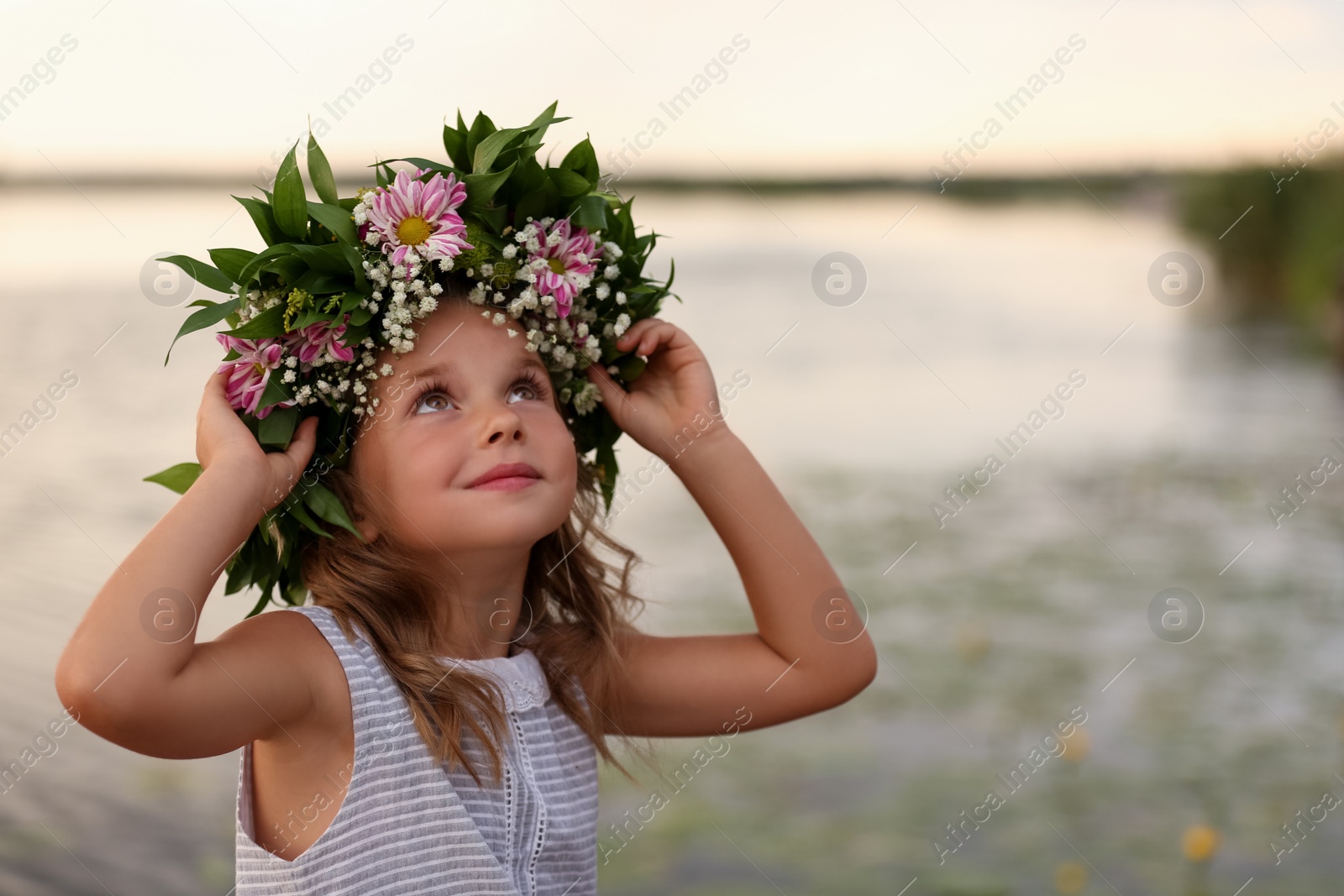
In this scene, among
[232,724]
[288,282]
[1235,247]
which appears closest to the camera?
[232,724]

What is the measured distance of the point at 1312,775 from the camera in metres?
4.32

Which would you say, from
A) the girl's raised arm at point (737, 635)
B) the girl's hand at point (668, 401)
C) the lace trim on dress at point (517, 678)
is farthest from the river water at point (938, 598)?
the girl's hand at point (668, 401)

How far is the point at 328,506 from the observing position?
199cm

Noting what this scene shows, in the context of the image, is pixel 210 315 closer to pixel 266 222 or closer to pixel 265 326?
pixel 265 326

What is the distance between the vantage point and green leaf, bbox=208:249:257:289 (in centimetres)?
200

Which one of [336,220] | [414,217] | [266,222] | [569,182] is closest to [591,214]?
[569,182]

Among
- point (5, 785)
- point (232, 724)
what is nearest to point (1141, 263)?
point (5, 785)

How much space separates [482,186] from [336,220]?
244 millimetres

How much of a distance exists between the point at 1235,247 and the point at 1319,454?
25.5 feet

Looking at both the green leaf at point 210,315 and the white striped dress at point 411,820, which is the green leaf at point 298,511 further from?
the green leaf at point 210,315

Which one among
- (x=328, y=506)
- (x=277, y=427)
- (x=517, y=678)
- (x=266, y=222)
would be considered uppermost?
(x=266, y=222)

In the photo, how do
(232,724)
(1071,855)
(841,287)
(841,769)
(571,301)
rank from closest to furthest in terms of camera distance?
(232,724) → (571,301) → (1071,855) → (841,769) → (841,287)

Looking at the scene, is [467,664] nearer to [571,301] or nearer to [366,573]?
[366,573]

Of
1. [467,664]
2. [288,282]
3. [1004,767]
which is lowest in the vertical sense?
[1004,767]
